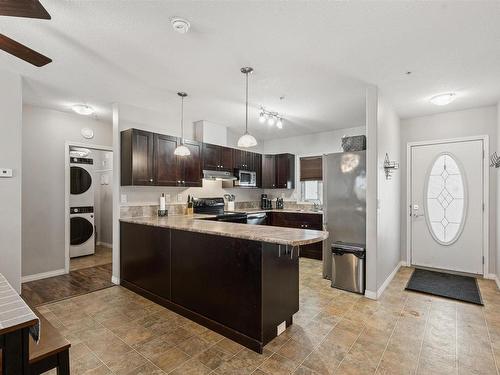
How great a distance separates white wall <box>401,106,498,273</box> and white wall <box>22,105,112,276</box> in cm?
580

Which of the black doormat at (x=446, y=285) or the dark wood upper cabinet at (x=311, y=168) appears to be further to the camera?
the dark wood upper cabinet at (x=311, y=168)

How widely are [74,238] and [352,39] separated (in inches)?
234

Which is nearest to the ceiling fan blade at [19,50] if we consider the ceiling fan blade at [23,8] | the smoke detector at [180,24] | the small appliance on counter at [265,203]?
the ceiling fan blade at [23,8]

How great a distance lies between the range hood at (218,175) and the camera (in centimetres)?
465

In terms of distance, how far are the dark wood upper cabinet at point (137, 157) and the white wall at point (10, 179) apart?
1.15 meters

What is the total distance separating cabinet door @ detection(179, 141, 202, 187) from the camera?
431cm

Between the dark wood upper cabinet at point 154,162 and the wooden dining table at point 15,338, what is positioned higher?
the dark wood upper cabinet at point 154,162

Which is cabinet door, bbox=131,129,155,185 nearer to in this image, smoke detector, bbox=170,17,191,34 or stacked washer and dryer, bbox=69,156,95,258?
A: smoke detector, bbox=170,17,191,34

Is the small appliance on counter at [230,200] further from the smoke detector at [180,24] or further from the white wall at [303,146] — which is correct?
the smoke detector at [180,24]

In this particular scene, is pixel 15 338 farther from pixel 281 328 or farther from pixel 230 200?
A: pixel 230 200

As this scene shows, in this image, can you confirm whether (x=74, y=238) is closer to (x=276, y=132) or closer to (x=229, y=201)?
(x=229, y=201)

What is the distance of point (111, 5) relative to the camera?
186cm

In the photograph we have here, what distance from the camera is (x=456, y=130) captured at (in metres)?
4.26

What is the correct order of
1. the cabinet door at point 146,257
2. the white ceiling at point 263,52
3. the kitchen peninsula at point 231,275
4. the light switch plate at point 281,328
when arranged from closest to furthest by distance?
the white ceiling at point 263,52 → the kitchen peninsula at point 231,275 → the light switch plate at point 281,328 → the cabinet door at point 146,257
